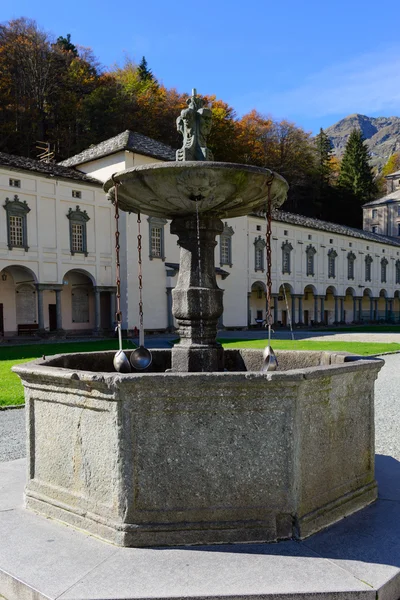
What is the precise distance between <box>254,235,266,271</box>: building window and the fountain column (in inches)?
1475

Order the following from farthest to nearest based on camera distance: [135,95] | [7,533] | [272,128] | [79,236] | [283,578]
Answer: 1. [272,128]
2. [135,95]
3. [79,236]
4. [7,533]
5. [283,578]

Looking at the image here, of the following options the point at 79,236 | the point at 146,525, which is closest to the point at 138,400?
the point at 146,525

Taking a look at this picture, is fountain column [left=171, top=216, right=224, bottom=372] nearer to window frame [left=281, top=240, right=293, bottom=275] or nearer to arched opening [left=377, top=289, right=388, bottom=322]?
window frame [left=281, top=240, right=293, bottom=275]

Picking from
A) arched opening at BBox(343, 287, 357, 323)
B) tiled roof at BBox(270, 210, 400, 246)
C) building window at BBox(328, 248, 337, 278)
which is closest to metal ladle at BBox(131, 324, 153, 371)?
tiled roof at BBox(270, 210, 400, 246)

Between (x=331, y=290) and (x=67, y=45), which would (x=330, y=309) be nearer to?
(x=331, y=290)

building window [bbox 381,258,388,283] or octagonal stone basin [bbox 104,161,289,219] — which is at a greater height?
building window [bbox 381,258,388,283]

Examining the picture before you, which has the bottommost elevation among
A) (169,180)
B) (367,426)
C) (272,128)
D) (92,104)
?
(367,426)

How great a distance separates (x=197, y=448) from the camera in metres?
3.38

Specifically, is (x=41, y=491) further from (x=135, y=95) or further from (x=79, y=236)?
(x=135, y=95)

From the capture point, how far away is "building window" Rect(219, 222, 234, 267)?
127 ft

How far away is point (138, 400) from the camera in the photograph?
10.9ft

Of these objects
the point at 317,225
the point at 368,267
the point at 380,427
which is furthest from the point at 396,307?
the point at 380,427

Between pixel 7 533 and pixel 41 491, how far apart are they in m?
0.46

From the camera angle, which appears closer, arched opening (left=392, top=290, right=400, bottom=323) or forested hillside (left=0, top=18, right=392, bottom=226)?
forested hillside (left=0, top=18, right=392, bottom=226)
